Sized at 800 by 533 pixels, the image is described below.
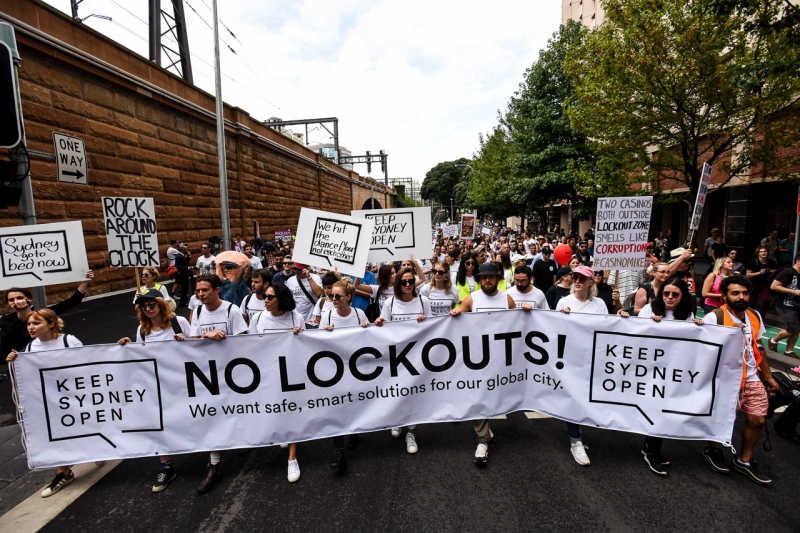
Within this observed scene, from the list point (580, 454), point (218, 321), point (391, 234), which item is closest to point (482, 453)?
point (580, 454)

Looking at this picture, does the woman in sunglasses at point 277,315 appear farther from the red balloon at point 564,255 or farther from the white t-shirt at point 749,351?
the red balloon at point 564,255

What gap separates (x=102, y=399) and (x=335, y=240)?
272 centimetres

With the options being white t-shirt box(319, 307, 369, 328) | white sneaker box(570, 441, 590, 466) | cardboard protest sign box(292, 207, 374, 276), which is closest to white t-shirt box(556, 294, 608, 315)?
white sneaker box(570, 441, 590, 466)

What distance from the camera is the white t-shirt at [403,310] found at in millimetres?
4129

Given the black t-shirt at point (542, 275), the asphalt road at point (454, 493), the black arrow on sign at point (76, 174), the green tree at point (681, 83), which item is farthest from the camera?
the green tree at point (681, 83)

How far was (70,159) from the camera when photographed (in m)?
4.92

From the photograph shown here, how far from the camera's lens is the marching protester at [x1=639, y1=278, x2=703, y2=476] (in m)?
3.46

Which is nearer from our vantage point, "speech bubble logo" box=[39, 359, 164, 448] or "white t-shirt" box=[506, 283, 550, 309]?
"speech bubble logo" box=[39, 359, 164, 448]

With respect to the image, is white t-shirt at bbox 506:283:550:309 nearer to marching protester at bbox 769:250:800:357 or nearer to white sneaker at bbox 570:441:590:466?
white sneaker at bbox 570:441:590:466

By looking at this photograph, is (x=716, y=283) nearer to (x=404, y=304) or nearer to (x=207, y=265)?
(x=404, y=304)

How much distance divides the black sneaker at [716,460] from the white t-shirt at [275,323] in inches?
143

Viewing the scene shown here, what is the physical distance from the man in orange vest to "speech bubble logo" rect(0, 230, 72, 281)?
20.3ft

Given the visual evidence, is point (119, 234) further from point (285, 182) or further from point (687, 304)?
point (285, 182)

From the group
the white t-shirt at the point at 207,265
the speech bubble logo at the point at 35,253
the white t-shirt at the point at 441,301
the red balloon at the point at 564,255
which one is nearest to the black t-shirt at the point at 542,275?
the red balloon at the point at 564,255
